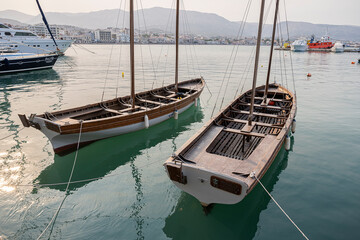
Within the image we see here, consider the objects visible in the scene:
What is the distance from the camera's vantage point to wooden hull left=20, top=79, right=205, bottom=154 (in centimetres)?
1205

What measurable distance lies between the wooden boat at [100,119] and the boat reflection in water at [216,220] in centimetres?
721

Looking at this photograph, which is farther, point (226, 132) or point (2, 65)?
point (2, 65)

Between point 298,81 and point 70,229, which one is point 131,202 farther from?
point 298,81

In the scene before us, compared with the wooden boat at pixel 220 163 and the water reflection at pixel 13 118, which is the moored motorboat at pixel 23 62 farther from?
the wooden boat at pixel 220 163

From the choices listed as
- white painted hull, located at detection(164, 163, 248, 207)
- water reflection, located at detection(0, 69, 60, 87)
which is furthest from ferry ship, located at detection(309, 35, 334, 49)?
white painted hull, located at detection(164, 163, 248, 207)

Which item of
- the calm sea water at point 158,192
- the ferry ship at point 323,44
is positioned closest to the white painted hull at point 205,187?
the calm sea water at point 158,192

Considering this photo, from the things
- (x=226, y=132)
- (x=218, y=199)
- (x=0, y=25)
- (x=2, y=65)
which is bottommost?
(x=218, y=199)

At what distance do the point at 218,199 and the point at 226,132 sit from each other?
5214 mm

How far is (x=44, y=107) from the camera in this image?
72.3 ft

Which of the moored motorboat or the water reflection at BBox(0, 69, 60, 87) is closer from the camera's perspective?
the water reflection at BBox(0, 69, 60, 87)

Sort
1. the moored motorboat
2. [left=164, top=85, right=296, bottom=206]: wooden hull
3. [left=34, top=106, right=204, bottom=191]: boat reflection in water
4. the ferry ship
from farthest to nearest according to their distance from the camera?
the ferry ship, the moored motorboat, [left=34, top=106, right=204, bottom=191]: boat reflection in water, [left=164, top=85, right=296, bottom=206]: wooden hull

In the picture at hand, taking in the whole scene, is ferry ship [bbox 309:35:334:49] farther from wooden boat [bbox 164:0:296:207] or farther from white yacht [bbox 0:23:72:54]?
wooden boat [bbox 164:0:296:207]

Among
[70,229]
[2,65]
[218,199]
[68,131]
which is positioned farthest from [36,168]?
[2,65]

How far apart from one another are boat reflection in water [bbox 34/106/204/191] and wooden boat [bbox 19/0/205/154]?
1.78 feet
